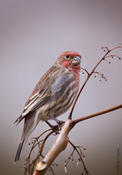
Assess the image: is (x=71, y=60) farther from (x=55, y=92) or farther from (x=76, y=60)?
(x=55, y=92)

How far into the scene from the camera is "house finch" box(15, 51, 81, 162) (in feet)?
10.7

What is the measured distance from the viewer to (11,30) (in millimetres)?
5961

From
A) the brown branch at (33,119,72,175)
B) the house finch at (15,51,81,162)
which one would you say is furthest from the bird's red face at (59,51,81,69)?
the brown branch at (33,119,72,175)

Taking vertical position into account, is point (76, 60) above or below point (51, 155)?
below

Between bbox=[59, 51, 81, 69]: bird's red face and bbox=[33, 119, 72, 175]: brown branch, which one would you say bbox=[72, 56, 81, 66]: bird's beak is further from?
bbox=[33, 119, 72, 175]: brown branch

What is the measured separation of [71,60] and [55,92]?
310 millimetres

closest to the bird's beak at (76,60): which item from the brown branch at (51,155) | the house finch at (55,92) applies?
the house finch at (55,92)

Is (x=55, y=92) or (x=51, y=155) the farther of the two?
(x=55, y=92)

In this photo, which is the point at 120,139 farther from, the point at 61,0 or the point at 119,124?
the point at 61,0

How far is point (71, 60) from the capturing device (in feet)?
11.6

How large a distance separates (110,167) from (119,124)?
0.86 metres

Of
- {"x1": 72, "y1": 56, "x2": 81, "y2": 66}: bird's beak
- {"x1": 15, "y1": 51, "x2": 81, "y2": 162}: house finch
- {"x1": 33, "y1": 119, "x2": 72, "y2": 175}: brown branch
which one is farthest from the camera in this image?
{"x1": 72, "y1": 56, "x2": 81, "y2": 66}: bird's beak

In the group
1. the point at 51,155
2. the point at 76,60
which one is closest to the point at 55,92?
the point at 76,60

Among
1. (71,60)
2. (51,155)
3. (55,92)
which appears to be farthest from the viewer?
(71,60)
